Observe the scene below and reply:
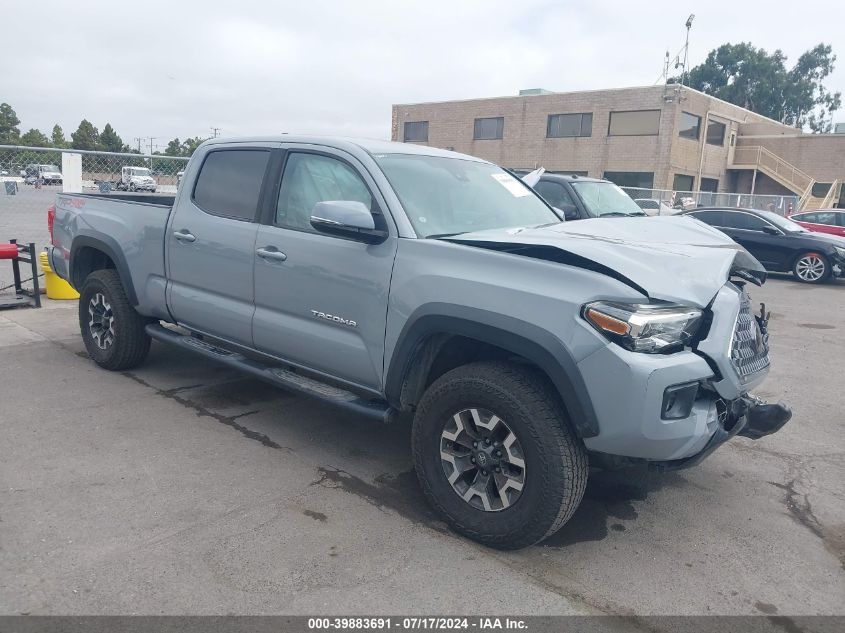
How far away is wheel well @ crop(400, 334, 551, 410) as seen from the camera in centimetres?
347

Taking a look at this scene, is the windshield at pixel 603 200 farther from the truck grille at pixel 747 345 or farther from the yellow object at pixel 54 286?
the yellow object at pixel 54 286

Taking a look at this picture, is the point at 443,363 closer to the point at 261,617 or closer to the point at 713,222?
the point at 261,617

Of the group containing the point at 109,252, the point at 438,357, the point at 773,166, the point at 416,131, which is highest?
the point at 416,131

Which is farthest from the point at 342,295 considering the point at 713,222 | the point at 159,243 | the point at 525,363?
the point at 713,222

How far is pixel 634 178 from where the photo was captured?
3616cm

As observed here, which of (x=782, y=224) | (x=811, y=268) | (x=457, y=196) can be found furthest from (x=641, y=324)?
(x=782, y=224)

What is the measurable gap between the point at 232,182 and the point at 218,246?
0.48m

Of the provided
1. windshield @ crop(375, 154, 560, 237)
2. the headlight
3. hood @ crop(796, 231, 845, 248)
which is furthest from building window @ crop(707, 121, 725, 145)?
the headlight

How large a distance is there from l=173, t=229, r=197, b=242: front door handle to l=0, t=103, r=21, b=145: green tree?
60993 mm

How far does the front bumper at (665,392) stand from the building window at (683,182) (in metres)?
34.6

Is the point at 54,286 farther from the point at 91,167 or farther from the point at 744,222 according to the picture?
the point at 744,222

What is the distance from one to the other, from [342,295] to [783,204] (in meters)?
27.7

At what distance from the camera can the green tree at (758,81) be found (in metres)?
72.3

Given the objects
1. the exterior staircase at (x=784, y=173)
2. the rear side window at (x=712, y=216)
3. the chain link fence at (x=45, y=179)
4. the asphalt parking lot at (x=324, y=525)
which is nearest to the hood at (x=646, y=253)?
the asphalt parking lot at (x=324, y=525)
